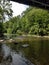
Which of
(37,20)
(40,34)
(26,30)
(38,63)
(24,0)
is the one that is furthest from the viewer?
(26,30)

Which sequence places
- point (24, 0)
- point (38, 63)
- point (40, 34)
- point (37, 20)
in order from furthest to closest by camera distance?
1. point (37, 20)
2. point (40, 34)
3. point (38, 63)
4. point (24, 0)

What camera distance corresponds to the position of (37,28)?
8269cm

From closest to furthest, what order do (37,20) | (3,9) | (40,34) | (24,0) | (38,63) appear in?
(24,0) → (38,63) → (3,9) → (40,34) → (37,20)

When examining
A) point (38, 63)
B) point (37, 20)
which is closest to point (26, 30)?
point (37, 20)

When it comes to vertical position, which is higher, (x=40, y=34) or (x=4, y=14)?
(x=4, y=14)

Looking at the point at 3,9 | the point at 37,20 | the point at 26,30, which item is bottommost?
the point at 26,30

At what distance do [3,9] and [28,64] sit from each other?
47.4m

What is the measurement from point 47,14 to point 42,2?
6455 centimetres

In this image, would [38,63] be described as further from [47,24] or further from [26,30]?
[26,30]

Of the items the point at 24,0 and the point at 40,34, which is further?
the point at 40,34

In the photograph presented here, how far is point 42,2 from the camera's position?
21766mm

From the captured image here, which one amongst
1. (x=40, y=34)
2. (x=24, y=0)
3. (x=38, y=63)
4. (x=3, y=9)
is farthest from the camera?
A: (x=40, y=34)

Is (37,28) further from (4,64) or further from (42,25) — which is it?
(4,64)

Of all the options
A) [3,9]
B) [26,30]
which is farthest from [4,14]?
[26,30]
